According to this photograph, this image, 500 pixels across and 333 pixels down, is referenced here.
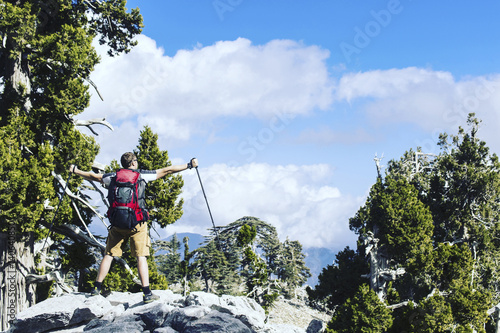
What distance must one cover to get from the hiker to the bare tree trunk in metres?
8.31

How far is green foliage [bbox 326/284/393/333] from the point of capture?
23.7 m

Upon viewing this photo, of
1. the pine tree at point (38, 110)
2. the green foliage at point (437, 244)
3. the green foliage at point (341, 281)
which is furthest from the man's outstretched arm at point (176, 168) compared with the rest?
the green foliage at point (341, 281)

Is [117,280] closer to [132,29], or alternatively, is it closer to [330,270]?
[132,29]

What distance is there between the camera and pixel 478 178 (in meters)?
30.8

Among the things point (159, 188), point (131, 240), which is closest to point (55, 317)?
point (131, 240)

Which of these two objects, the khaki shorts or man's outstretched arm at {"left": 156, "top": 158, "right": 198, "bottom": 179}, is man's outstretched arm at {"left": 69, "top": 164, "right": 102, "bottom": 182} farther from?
man's outstretched arm at {"left": 156, "top": 158, "right": 198, "bottom": 179}

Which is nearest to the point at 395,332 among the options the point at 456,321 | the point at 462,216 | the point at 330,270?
the point at 456,321

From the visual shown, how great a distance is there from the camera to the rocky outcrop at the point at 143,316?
25.5 feet

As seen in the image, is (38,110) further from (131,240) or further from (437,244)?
(437,244)

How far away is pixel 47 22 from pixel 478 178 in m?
27.8

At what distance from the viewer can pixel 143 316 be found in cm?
805

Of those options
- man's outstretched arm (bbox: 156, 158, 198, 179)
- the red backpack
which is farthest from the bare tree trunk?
man's outstretched arm (bbox: 156, 158, 198, 179)

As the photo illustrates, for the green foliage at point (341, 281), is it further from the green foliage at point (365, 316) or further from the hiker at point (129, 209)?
the hiker at point (129, 209)

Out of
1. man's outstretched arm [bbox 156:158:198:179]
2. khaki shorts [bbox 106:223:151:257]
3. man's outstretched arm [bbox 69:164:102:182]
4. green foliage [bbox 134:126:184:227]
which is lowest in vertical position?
khaki shorts [bbox 106:223:151:257]
